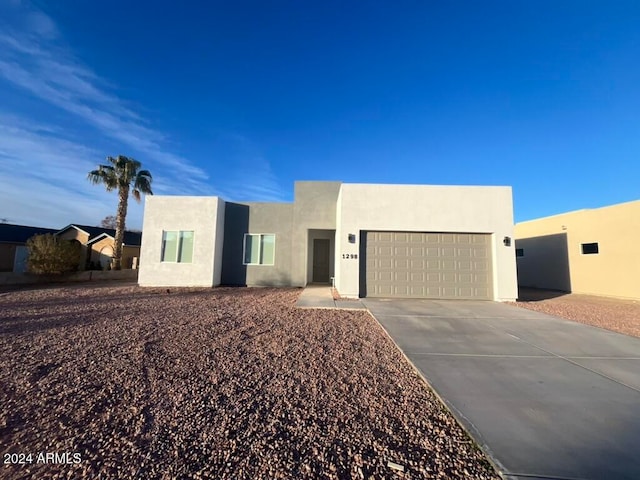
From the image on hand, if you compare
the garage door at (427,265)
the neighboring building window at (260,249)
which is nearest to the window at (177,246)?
the neighboring building window at (260,249)

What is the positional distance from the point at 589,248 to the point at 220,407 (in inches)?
628

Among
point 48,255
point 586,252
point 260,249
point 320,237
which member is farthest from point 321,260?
point 48,255

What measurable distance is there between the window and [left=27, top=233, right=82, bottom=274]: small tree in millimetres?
7218

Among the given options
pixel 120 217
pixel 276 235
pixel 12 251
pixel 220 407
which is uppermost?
pixel 120 217

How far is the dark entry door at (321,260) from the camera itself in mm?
13672

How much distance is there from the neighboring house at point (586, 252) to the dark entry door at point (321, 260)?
36.6 ft

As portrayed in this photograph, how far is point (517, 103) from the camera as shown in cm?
984

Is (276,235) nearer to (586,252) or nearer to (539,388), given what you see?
(539,388)

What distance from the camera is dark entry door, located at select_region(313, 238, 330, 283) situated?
13.7 metres

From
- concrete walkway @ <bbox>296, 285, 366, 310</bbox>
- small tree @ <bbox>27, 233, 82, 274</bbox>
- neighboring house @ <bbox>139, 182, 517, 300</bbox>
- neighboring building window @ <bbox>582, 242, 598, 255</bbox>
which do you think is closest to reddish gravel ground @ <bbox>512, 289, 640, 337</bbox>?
neighboring house @ <bbox>139, 182, 517, 300</bbox>

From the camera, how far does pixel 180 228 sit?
11.7 meters

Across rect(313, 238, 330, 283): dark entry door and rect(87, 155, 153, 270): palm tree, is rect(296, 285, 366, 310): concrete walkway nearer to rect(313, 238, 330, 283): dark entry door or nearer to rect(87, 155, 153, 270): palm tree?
rect(313, 238, 330, 283): dark entry door

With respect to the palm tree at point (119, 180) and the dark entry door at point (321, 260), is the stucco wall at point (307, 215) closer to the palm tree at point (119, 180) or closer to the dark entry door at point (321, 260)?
the dark entry door at point (321, 260)

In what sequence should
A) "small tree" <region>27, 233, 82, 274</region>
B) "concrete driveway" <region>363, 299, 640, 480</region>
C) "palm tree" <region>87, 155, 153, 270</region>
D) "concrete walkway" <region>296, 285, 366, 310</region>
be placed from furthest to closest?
"palm tree" <region>87, 155, 153, 270</region>, "small tree" <region>27, 233, 82, 274</region>, "concrete walkway" <region>296, 285, 366, 310</region>, "concrete driveway" <region>363, 299, 640, 480</region>
